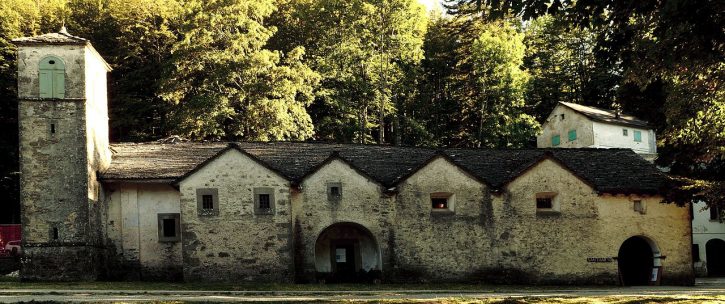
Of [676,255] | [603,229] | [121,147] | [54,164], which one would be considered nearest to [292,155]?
[121,147]

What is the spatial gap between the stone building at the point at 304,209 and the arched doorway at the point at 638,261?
0.09m

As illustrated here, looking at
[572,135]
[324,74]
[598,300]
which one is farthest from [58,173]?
[572,135]

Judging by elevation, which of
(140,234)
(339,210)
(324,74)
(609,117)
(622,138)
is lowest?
(140,234)

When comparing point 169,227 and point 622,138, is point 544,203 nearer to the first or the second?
point 169,227

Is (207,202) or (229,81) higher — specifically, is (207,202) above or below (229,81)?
below

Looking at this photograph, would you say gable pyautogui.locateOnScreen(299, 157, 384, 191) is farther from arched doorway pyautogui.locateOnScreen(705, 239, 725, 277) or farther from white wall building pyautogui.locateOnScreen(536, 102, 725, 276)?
arched doorway pyautogui.locateOnScreen(705, 239, 725, 277)

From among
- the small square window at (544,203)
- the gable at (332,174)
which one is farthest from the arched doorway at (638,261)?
the gable at (332,174)

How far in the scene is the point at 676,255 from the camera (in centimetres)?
3806

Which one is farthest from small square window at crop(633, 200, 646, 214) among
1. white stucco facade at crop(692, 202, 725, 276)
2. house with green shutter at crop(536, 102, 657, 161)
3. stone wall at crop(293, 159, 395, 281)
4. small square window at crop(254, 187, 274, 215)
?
house with green shutter at crop(536, 102, 657, 161)

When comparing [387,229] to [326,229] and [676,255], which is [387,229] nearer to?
[326,229]

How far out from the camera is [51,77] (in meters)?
34.2

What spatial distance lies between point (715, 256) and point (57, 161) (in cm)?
4348

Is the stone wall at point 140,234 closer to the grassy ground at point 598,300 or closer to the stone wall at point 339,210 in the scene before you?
the stone wall at point 339,210

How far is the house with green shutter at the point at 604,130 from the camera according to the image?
58.9 meters
